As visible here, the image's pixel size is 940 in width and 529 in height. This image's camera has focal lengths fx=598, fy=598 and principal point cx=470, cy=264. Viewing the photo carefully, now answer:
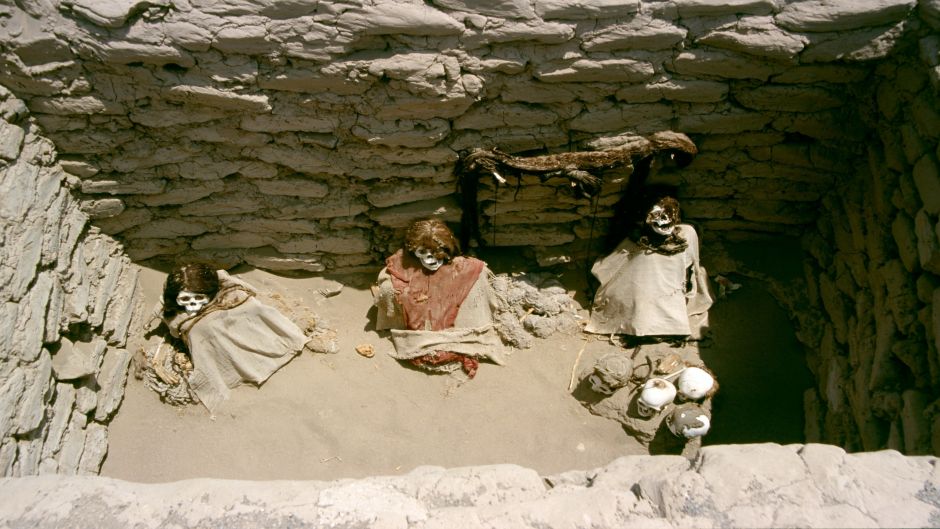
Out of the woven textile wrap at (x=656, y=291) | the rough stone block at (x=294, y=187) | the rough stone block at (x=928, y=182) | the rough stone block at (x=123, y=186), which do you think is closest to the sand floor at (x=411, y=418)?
the woven textile wrap at (x=656, y=291)

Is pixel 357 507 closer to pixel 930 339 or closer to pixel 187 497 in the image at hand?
pixel 187 497

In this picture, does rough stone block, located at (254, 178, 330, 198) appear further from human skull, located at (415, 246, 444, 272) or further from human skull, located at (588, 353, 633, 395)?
human skull, located at (588, 353, 633, 395)

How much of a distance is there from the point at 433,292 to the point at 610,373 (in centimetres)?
121

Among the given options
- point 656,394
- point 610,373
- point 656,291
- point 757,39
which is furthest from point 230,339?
point 757,39

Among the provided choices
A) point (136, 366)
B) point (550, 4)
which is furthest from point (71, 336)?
point (550, 4)

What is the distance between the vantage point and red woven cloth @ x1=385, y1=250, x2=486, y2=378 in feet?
12.6

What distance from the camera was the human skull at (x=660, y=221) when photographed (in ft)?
11.9

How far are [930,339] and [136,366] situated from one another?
14.5ft

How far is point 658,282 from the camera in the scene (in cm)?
384

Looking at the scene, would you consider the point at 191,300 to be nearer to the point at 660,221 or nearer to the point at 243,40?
the point at 243,40

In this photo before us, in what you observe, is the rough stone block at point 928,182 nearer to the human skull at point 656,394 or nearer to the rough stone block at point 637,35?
the rough stone block at point 637,35

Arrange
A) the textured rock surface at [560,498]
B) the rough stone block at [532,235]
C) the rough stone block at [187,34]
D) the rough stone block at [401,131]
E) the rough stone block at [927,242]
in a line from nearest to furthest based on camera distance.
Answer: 1. the textured rock surface at [560,498]
2. the rough stone block at [927,242]
3. the rough stone block at [187,34]
4. the rough stone block at [401,131]
5. the rough stone block at [532,235]

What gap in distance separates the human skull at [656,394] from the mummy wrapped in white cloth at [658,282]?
49cm

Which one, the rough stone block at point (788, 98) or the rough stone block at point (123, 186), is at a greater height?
the rough stone block at point (788, 98)
